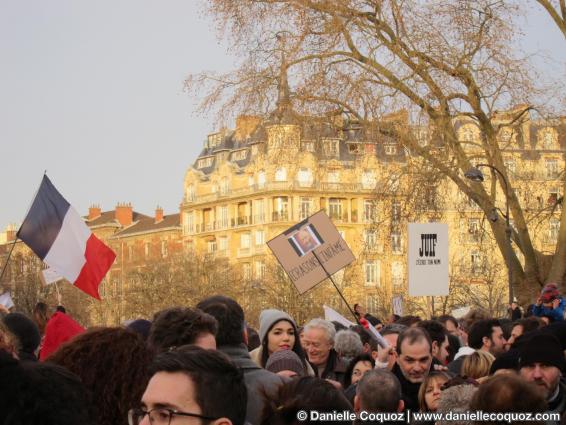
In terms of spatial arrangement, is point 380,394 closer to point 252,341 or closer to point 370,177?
point 252,341

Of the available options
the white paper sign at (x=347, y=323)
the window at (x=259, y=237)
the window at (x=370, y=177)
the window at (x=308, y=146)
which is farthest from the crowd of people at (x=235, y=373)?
the window at (x=259, y=237)

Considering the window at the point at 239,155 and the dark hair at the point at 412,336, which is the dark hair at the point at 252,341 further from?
the window at the point at 239,155

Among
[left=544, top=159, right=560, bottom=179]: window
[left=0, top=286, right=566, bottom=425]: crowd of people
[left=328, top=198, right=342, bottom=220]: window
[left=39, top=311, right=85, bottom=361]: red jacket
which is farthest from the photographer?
[left=328, top=198, right=342, bottom=220]: window

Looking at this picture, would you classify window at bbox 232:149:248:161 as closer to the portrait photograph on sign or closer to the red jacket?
the portrait photograph on sign

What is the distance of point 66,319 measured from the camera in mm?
8398

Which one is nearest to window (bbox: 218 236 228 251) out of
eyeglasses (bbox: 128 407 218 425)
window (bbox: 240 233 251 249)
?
window (bbox: 240 233 251 249)

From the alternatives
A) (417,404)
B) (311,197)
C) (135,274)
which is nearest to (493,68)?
(417,404)

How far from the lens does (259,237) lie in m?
129

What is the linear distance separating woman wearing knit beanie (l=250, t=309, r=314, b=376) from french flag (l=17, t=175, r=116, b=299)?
500cm

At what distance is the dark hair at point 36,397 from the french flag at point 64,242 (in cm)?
1020

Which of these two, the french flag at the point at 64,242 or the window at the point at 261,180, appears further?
the window at the point at 261,180

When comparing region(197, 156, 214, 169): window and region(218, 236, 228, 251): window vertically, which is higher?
region(197, 156, 214, 169): window

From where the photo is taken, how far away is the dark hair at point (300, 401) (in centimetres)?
492

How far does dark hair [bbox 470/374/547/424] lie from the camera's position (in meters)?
4.97
